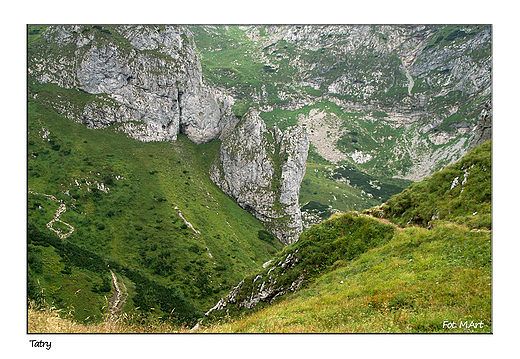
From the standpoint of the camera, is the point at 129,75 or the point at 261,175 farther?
the point at 261,175

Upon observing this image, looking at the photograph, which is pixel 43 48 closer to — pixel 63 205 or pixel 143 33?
pixel 143 33

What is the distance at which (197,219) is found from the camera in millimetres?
104500

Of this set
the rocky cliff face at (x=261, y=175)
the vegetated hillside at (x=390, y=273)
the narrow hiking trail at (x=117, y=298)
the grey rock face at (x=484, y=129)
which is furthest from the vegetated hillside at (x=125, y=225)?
the grey rock face at (x=484, y=129)

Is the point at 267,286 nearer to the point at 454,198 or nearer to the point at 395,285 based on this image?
the point at 395,285

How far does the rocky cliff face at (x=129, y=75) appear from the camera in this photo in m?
125

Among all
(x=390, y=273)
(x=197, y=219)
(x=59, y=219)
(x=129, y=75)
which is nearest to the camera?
(x=390, y=273)

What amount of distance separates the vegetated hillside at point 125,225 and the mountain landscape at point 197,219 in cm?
53

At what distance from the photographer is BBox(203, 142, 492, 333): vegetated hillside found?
11.5 metres

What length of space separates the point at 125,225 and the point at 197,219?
2551 centimetres

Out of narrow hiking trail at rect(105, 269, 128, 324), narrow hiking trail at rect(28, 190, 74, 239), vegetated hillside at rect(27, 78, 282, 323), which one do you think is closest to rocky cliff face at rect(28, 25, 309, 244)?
vegetated hillside at rect(27, 78, 282, 323)

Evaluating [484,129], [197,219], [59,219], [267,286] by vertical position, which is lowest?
[267,286]

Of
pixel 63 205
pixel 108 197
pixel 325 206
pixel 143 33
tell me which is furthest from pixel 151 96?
pixel 325 206

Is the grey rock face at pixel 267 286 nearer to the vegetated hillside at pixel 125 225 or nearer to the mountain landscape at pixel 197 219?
the mountain landscape at pixel 197 219

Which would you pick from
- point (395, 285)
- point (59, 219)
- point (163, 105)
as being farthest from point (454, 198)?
point (163, 105)
